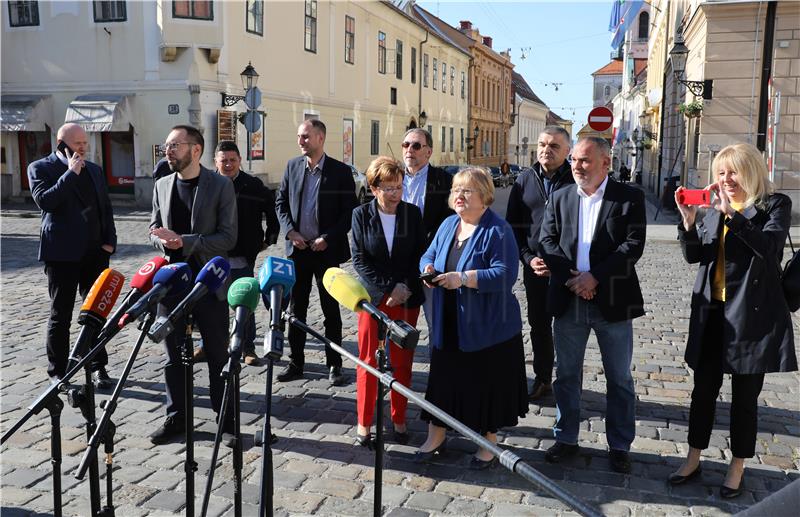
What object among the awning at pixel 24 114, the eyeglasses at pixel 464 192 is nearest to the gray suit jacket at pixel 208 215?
the eyeglasses at pixel 464 192

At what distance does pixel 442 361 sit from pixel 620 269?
1170mm

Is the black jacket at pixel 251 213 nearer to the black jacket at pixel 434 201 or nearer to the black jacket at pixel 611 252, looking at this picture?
the black jacket at pixel 434 201

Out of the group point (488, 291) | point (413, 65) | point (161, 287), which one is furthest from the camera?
point (413, 65)

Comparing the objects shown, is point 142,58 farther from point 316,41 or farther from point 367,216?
point 367,216

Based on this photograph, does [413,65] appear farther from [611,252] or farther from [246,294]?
[246,294]

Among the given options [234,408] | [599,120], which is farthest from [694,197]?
[599,120]

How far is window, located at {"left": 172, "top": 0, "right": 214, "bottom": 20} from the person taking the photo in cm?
2103

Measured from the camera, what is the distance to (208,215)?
472cm

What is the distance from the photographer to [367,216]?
4852mm

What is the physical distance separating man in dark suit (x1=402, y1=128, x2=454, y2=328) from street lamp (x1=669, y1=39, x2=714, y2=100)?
14256mm

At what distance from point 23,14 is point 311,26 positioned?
1016cm

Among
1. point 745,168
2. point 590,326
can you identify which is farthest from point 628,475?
point 745,168

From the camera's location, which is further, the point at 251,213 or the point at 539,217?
the point at 251,213

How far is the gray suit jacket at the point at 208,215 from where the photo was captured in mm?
4672
